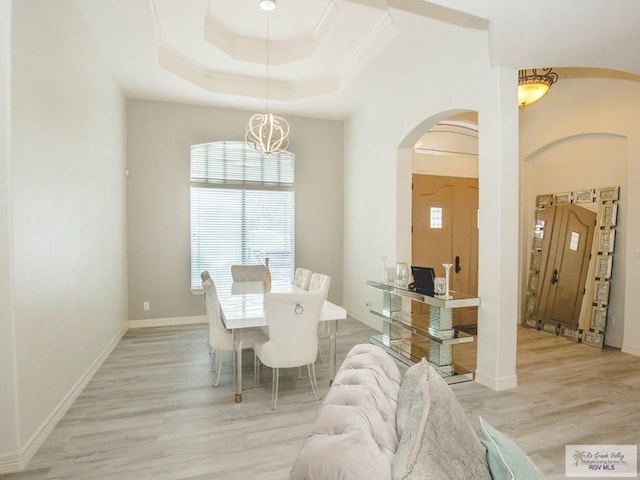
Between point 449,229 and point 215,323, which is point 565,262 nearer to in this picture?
point 449,229

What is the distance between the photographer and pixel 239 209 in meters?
5.74

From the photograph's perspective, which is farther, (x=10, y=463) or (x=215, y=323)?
(x=215, y=323)

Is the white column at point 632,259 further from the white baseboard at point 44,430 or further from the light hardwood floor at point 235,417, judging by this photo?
the white baseboard at point 44,430

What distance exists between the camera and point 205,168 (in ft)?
18.2

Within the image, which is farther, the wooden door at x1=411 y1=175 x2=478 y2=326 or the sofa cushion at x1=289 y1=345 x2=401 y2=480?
the wooden door at x1=411 y1=175 x2=478 y2=326

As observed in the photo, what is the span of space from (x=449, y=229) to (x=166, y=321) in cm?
453

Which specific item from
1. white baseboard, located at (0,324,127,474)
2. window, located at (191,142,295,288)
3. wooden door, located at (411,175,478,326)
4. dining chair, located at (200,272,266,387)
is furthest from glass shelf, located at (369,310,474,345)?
white baseboard, located at (0,324,127,474)

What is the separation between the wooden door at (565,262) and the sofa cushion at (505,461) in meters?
4.40

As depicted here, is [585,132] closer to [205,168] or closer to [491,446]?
[491,446]

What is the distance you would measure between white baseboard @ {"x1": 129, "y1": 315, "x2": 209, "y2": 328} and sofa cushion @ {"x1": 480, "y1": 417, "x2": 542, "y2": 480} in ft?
15.5

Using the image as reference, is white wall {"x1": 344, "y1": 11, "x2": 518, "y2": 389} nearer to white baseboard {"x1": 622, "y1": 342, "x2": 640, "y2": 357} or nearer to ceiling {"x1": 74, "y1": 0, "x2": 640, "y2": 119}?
ceiling {"x1": 74, "y1": 0, "x2": 640, "y2": 119}

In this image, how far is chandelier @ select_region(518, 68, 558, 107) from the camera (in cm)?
380

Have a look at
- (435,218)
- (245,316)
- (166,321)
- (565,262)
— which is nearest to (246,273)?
(166,321)

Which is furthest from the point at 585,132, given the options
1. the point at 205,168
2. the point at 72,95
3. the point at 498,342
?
the point at 72,95
